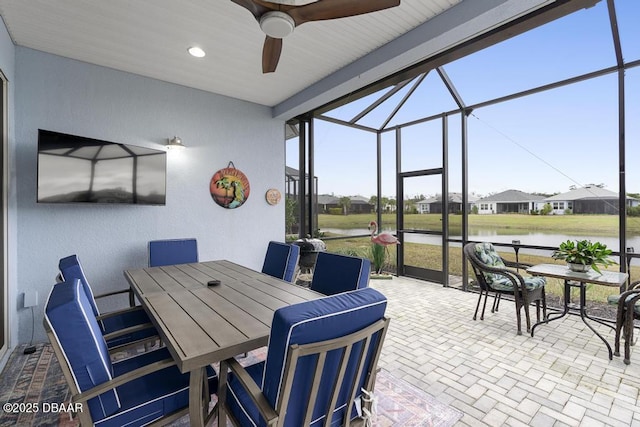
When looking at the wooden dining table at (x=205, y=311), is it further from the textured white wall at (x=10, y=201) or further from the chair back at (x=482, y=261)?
the chair back at (x=482, y=261)

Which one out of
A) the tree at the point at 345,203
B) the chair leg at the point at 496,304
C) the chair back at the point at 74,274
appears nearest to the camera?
the chair back at the point at 74,274

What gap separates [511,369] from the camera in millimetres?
2506

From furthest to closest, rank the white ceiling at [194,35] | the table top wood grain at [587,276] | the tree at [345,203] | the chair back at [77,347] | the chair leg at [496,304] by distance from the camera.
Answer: the tree at [345,203] < the chair leg at [496,304] < the table top wood grain at [587,276] < the white ceiling at [194,35] < the chair back at [77,347]

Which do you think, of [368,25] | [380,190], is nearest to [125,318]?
[368,25]

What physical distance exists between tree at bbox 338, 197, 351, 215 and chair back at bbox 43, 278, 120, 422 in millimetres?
4578

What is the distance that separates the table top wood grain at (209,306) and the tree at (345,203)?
290 centimetres

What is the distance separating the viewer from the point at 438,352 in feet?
9.22

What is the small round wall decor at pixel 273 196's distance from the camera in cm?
468

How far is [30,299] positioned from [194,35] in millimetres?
3133

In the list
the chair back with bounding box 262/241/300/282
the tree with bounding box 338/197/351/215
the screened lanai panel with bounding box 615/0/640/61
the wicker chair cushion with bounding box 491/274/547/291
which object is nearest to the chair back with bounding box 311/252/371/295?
the chair back with bounding box 262/241/300/282

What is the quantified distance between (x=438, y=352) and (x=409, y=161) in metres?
3.75

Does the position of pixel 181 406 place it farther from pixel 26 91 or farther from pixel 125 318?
pixel 26 91

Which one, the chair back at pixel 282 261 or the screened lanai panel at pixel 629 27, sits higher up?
the screened lanai panel at pixel 629 27

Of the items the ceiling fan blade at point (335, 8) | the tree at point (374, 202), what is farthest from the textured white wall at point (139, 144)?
the ceiling fan blade at point (335, 8)
